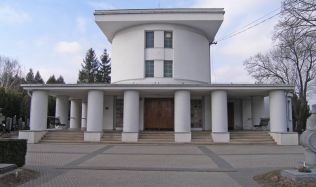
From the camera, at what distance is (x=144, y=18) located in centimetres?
2992

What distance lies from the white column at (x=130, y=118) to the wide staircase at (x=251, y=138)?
6710 mm

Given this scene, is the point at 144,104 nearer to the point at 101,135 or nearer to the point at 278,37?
the point at 101,135

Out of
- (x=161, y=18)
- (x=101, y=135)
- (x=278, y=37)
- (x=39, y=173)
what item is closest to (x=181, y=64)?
(x=161, y=18)

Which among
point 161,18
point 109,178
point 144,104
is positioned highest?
point 161,18

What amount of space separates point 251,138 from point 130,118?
8576 mm

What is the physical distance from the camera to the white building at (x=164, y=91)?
2659 cm

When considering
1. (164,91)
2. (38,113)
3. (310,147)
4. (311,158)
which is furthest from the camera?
(164,91)

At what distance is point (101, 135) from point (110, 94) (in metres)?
4.55

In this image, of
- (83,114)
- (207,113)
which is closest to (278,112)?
(207,113)

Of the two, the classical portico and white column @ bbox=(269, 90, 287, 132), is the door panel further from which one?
white column @ bbox=(269, 90, 287, 132)

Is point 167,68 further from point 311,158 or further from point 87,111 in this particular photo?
point 311,158

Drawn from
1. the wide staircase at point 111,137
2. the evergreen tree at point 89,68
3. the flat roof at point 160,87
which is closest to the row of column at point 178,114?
the flat roof at point 160,87

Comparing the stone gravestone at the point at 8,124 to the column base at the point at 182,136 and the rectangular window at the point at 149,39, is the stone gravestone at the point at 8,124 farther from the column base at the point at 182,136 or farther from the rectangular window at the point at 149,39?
the column base at the point at 182,136

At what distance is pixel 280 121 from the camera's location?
26469 mm
